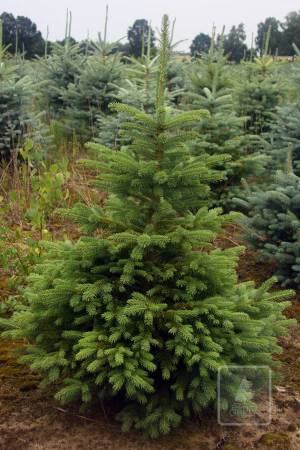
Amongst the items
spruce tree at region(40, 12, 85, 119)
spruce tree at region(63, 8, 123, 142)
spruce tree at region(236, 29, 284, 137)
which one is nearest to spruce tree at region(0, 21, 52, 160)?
spruce tree at region(63, 8, 123, 142)

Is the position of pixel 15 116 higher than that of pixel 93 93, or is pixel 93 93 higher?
pixel 93 93

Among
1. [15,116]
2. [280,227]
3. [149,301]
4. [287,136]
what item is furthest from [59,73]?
[149,301]

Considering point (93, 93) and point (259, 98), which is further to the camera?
point (93, 93)

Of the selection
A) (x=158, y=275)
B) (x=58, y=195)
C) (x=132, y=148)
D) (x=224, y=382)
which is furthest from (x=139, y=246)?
(x=58, y=195)

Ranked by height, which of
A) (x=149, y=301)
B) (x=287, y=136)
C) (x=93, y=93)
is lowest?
(x=149, y=301)

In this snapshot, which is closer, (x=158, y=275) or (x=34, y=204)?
(x=158, y=275)

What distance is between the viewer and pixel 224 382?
2945mm

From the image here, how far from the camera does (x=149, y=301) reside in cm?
296

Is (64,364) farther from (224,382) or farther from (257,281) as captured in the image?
(257,281)

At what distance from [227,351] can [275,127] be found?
417 cm

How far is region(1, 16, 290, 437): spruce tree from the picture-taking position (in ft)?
9.46

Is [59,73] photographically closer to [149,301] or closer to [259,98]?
[259,98]

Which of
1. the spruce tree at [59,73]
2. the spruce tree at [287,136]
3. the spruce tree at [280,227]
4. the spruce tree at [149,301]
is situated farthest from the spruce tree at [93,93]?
the spruce tree at [149,301]

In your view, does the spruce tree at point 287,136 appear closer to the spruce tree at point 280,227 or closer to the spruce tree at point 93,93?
the spruce tree at point 280,227
